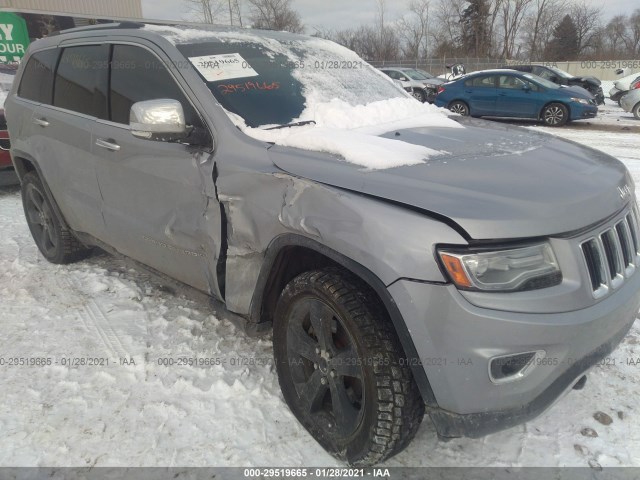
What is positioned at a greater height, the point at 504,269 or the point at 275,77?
the point at 275,77

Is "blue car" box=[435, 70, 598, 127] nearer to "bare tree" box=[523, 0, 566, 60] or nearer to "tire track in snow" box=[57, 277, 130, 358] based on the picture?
"tire track in snow" box=[57, 277, 130, 358]

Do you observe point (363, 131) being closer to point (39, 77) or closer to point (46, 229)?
point (39, 77)

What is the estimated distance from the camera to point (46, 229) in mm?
4410

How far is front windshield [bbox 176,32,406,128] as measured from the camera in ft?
8.60

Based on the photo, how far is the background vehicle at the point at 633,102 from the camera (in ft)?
44.2

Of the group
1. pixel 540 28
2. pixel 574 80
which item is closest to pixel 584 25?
pixel 540 28

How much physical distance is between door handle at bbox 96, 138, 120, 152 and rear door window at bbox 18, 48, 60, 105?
1.04 meters

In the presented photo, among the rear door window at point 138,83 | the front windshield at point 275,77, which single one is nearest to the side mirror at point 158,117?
the rear door window at point 138,83

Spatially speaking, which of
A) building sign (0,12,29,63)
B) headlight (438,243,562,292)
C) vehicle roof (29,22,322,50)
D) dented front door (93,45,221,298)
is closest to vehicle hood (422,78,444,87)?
building sign (0,12,29,63)

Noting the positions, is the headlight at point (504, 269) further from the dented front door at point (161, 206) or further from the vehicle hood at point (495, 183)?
the dented front door at point (161, 206)

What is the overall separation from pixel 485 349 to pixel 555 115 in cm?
1310

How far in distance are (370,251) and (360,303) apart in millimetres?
243

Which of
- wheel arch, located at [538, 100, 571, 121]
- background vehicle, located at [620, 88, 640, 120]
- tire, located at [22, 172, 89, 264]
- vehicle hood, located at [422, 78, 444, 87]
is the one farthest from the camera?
vehicle hood, located at [422, 78, 444, 87]

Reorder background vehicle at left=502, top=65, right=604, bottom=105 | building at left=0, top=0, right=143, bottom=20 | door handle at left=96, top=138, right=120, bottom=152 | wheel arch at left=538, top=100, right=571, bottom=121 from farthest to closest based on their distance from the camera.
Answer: building at left=0, top=0, right=143, bottom=20
background vehicle at left=502, top=65, right=604, bottom=105
wheel arch at left=538, top=100, right=571, bottom=121
door handle at left=96, top=138, right=120, bottom=152
